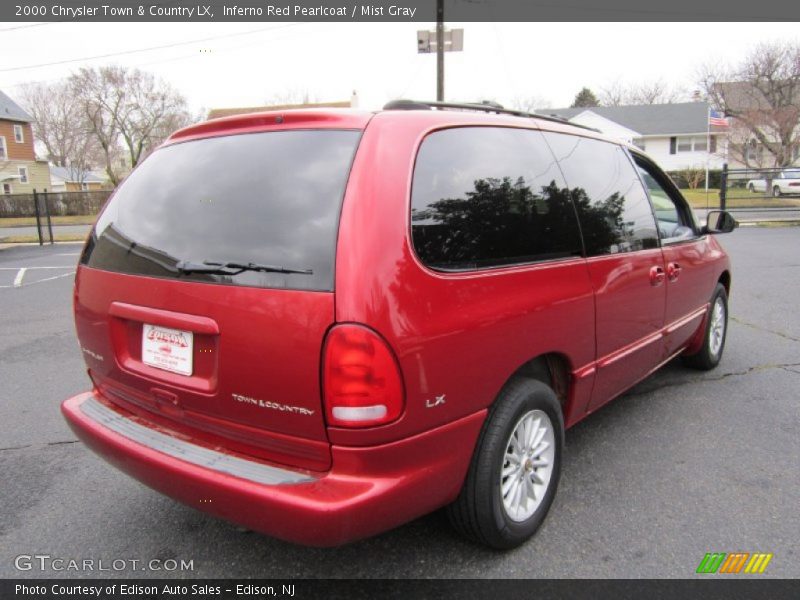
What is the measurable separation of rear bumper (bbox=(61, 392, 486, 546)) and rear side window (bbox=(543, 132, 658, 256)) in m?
1.27

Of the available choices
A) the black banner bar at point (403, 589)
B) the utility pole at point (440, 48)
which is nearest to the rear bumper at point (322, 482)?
the black banner bar at point (403, 589)

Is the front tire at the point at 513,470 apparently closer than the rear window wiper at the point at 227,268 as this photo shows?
No

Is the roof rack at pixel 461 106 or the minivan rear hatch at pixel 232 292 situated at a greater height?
the roof rack at pixel 461 106

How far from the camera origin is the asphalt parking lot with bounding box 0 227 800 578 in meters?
2.36

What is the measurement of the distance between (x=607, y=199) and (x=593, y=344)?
0.83 meters

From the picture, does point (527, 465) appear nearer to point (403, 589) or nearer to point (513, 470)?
point (513, 470)

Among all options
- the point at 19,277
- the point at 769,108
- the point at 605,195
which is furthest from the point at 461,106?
the point at 769,108

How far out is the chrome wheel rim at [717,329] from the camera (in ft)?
14.7

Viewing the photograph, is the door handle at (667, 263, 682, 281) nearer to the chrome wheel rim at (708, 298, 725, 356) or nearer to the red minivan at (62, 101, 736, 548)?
the red minivan at (62, 101, 736, 548)

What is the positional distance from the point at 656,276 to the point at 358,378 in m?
2.22

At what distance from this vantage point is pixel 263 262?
1.95 m

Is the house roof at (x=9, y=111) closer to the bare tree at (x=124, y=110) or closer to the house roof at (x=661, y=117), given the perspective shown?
the bare tree at (x=124, y=110)

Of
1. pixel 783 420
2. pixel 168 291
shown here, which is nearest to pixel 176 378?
pixel 168 291

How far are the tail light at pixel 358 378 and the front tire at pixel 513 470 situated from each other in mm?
546
